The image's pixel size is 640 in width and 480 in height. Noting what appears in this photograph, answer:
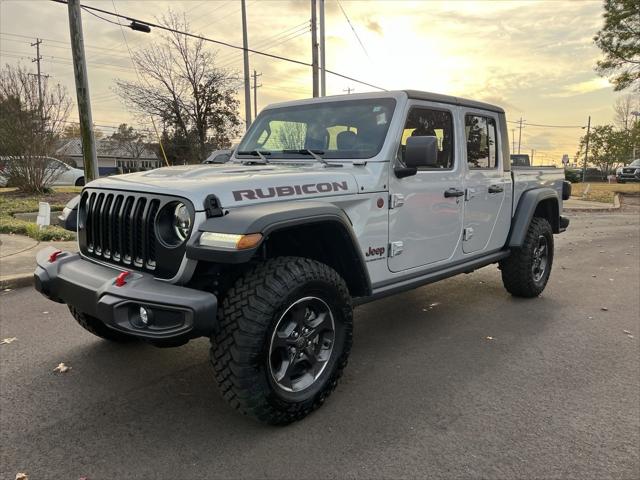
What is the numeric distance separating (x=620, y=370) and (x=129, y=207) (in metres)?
3.60

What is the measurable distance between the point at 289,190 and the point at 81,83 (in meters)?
10.4

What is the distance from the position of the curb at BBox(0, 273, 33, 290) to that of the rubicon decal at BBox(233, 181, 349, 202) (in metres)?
4.38

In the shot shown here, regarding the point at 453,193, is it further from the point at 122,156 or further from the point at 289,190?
the point at 122,156

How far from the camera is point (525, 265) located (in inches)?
206

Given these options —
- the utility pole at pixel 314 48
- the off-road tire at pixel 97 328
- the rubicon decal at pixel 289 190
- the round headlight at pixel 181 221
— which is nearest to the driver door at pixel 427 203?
the rubicon decal at pixel 289 190

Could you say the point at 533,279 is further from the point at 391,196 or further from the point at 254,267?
the point at 254,267

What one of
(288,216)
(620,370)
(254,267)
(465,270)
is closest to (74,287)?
(254,267)

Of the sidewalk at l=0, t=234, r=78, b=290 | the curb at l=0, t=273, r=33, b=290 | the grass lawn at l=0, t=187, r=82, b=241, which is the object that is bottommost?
the curb at l=0, t=273, r=33, b=290

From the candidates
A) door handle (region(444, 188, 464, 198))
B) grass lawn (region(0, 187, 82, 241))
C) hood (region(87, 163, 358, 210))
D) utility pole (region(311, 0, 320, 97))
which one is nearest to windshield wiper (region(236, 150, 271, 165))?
hood (region(87, 163, 358, 210))

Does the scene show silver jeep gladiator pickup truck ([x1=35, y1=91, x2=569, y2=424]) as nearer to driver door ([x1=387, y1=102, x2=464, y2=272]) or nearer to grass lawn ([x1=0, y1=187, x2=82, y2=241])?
driver door ([x1=387, y1=102, x2=464, y2=272])

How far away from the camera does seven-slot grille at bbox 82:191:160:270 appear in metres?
2.72

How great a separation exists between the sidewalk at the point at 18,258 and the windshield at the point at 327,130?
Result: 3401 mm

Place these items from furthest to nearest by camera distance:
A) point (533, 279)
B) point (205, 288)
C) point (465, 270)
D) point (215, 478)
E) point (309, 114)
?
1. point (533, 279)
2. point (465, 270)
3. point (309, 114)
4. point (205, 288)
5. point (215, 478)

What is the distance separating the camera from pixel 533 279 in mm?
5418
